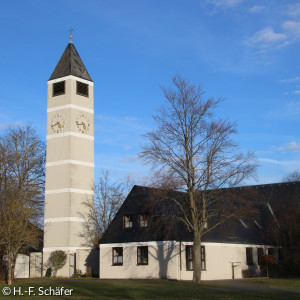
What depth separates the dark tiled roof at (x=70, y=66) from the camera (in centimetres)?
5122

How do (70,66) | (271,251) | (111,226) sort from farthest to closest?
(70,66) → (271,251) → (111,226)

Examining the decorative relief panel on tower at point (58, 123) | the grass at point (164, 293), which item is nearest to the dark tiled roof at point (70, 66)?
the decorative relief panel on tower at point (58, 123)

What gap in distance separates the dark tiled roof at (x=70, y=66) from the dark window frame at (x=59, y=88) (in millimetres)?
782

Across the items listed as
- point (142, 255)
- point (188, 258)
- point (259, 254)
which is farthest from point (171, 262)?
point (259, 254)

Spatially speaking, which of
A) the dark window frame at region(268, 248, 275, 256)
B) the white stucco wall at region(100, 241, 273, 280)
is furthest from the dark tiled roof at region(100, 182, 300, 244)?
the dark window frame at region(268, 248, 275, 256)

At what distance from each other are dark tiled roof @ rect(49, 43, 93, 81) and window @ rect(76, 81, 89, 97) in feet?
2.68

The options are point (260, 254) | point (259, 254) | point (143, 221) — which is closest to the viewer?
point (143, 221)

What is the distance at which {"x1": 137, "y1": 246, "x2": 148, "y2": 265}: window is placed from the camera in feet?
128

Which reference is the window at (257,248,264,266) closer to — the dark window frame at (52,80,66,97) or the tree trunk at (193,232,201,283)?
the tree trunk at (193,232,201,283)

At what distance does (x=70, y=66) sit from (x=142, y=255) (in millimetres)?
22632

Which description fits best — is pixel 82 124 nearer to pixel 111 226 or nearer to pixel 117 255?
pixel 111 226

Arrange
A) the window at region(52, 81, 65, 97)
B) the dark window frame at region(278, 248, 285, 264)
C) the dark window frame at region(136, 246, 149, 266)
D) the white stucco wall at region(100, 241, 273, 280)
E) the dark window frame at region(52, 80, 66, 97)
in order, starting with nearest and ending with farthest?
the white stucco wall at region(100, 241, 273, 280), the dark window frame at region(136, 246, 149, 266), the dark window frame at region(278, 248, 285, 264), the dark window frame at region(52, 80, 66, 97), the window at region(52, 81, 65, 97)

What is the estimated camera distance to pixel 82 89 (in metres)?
51.6

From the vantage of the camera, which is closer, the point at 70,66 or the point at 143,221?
the point at 143,221
